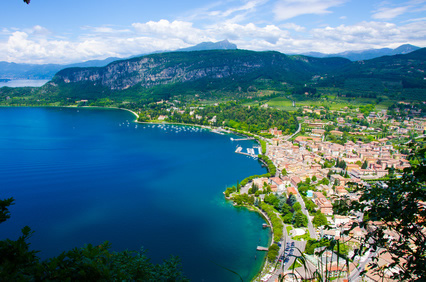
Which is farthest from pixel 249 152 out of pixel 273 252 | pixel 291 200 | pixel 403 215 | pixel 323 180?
pixel 403 215

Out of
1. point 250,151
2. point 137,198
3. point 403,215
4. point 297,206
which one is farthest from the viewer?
point 250,151

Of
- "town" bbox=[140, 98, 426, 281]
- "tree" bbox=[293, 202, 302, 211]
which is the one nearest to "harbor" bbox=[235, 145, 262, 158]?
"town" bbox=[140, 98, 426, 281]

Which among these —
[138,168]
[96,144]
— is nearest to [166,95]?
[96,144]

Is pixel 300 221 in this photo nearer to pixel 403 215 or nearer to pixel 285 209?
pixel 285 209

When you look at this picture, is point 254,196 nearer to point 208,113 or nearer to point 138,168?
point 138,168

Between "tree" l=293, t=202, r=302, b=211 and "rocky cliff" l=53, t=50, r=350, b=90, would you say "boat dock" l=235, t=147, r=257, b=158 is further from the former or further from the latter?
"rocky cliff" l=53, t=50, r=350, b=90

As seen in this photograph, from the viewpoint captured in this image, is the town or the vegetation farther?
the vegetation

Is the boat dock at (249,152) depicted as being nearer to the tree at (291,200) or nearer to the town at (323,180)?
the town at (323,180)

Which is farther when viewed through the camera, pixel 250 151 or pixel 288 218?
pixel 250 151
